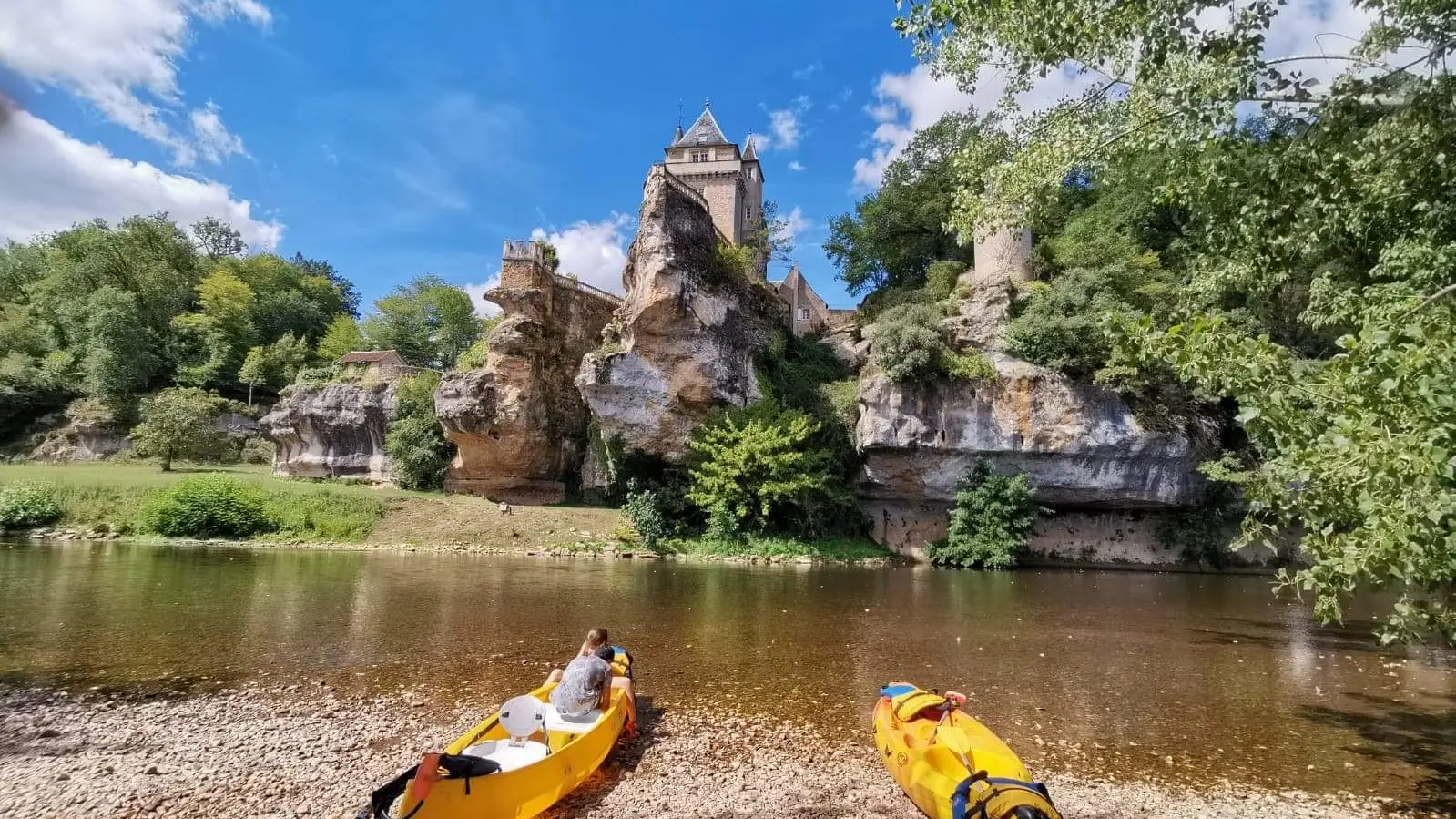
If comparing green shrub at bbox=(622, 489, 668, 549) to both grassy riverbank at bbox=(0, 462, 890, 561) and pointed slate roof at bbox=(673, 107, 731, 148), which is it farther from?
pointed slate roof at bbox=(673, 107, 731, 148)

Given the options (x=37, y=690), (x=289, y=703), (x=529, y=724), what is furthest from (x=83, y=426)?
(x=529, y=724)

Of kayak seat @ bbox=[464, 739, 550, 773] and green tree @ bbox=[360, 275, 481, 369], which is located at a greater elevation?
green tree @ bbox=[360, 275, 481, 369]

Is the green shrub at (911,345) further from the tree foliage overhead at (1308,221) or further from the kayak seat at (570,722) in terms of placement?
the kayak seat at (570,722)

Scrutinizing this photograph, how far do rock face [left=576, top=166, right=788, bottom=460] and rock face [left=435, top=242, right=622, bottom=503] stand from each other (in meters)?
5.02

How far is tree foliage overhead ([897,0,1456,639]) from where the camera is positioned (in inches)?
157

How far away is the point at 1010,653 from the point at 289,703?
10503 millimetres

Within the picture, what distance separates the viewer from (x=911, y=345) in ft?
80.3

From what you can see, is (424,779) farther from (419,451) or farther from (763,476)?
(419,451)

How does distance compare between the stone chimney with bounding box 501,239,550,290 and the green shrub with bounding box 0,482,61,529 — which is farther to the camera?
the stone chimney with bounding box 501,239,550,290

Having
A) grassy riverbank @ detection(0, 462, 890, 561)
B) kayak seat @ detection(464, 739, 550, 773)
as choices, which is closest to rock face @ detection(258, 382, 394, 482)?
grassy riverbank @ detection(0, 462, 890, 561)

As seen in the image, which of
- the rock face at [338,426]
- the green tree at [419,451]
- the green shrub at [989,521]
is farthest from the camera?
the rock face at [338,426]

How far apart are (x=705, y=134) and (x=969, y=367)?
108 ft

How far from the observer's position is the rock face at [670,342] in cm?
2608

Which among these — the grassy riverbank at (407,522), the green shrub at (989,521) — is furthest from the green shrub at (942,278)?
the grassy riverbank at (407,522)
